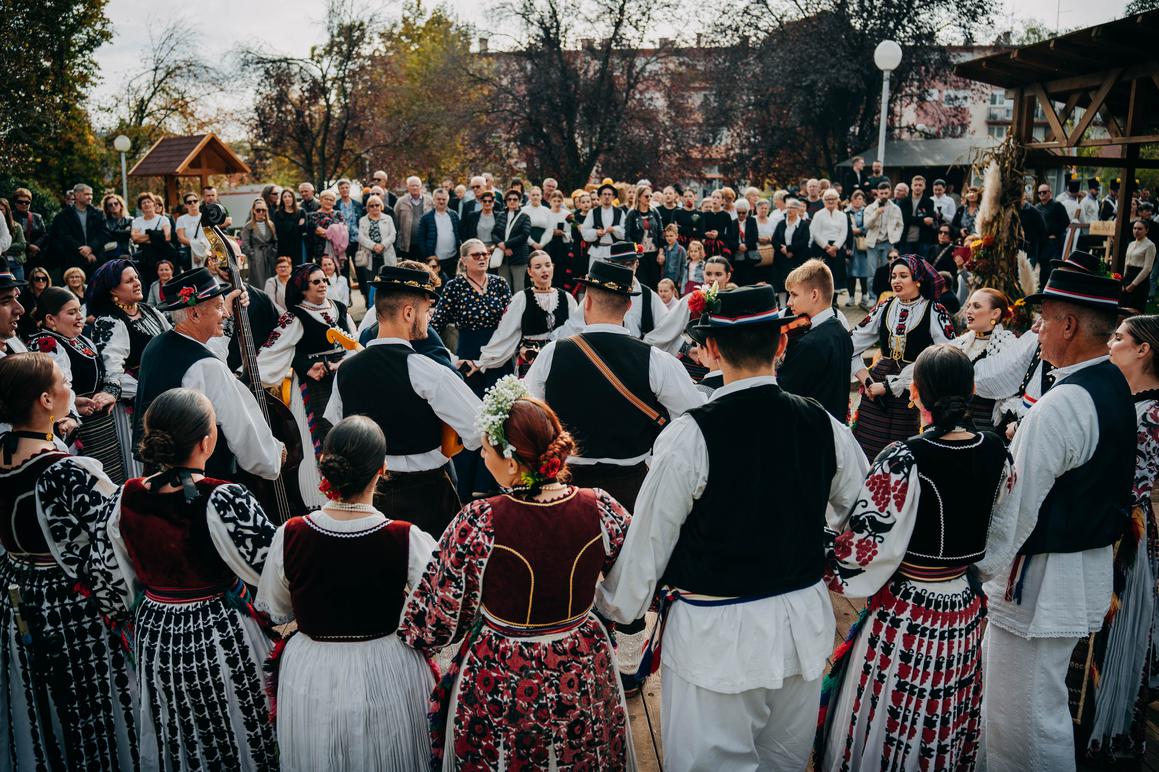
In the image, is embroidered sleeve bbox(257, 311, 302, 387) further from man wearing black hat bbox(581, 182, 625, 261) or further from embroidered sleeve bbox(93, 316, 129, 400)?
man wearing black hat bbox(581, 182, 625, 261)

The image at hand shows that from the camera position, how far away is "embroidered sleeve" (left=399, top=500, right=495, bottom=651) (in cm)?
263

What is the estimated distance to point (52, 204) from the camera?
18.6 m

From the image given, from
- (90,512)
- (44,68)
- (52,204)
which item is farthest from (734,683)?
(44,68)

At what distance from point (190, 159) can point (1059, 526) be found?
16.2m

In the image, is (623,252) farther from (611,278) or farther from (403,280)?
(403,280)

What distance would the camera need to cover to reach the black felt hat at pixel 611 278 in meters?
4.26

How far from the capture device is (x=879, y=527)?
290 centimetres

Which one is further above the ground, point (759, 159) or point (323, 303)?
point (759, 159)

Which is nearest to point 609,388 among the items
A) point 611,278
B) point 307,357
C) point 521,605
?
point 611,278

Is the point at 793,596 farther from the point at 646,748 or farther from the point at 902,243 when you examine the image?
the point at 902,243

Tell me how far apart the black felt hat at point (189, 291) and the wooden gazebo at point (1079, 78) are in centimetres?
629

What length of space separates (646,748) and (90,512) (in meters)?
2.30

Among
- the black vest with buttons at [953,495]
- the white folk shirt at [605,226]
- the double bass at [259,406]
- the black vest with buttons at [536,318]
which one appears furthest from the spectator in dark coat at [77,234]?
the black vest with buttons at [953,495]

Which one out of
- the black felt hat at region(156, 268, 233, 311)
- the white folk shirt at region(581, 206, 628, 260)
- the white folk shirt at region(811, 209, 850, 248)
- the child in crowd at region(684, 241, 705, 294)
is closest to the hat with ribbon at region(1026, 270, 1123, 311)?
the black felt hat at region(156, 268, 233, 311)
